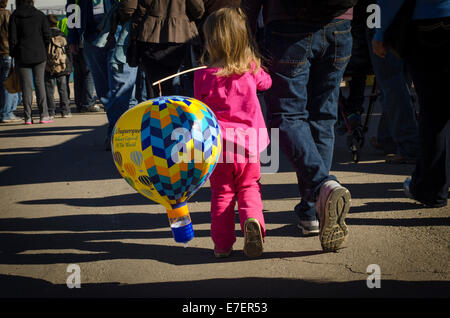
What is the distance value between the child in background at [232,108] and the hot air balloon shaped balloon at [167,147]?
1.64 ft

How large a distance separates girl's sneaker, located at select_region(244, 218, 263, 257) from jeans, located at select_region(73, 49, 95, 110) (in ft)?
29.6

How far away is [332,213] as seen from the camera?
3215mm

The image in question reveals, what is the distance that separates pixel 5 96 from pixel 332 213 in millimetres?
9645

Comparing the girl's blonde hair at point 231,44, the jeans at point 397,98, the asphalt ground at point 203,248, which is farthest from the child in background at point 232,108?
the jeans at point 397,98

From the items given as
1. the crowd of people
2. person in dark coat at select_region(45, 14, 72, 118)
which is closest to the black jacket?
person in dark coat at select_region(45, 14, 72, 118)

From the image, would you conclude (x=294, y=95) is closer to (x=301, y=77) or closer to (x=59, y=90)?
(x=301, y=77)

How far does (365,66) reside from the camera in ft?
19.3

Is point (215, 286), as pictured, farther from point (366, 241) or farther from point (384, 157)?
point (384, 157)

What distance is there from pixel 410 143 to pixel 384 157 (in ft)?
2.20

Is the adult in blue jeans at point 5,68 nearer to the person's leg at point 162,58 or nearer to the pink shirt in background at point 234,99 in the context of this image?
the person's leg at point 162,58

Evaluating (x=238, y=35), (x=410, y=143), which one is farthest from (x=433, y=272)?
(x=410, y=143)

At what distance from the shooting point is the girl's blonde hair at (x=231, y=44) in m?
3.36

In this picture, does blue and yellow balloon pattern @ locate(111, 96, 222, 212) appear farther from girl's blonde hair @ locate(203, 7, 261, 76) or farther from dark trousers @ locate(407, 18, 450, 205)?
dark trousers @ locate(407, 18, 450, 205)

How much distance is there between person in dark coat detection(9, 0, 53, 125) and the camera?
973 centimetres
